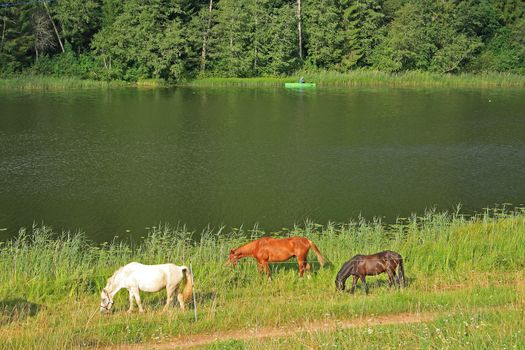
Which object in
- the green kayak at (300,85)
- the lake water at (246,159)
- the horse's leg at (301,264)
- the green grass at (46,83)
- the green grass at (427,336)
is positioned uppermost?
the green grass at (46,83)

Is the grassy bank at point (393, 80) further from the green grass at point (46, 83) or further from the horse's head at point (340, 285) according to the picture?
the horse's head at point (340, 285)

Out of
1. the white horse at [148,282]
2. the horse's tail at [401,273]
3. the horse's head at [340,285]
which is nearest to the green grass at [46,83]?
the white horse at [148,282]

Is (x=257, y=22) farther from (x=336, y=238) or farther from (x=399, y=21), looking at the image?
(x=336, y=238)

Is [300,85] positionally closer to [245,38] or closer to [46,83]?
[245,38]

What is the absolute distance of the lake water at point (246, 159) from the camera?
57.9ft

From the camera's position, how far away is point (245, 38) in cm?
5216

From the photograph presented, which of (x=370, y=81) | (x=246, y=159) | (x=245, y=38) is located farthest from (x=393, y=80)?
(x=246, y=159)

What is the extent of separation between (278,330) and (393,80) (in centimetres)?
4511

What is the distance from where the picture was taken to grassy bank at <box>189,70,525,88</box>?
50219 millimetres

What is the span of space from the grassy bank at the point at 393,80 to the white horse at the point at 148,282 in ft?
139

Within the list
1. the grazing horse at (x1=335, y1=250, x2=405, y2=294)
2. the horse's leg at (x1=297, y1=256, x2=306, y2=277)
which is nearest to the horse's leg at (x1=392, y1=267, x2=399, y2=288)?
the grazing horse at (x1=335, y1=250, x2=405, y2=294)

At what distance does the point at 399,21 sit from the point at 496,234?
43461 mm

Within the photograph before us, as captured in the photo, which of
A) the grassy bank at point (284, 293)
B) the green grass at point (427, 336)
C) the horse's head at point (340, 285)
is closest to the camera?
the green grass at point (427, 336)

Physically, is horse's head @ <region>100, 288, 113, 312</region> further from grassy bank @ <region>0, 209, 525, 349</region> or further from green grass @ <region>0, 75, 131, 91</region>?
green grass @ <region>0, 75, 131, 91</region>
